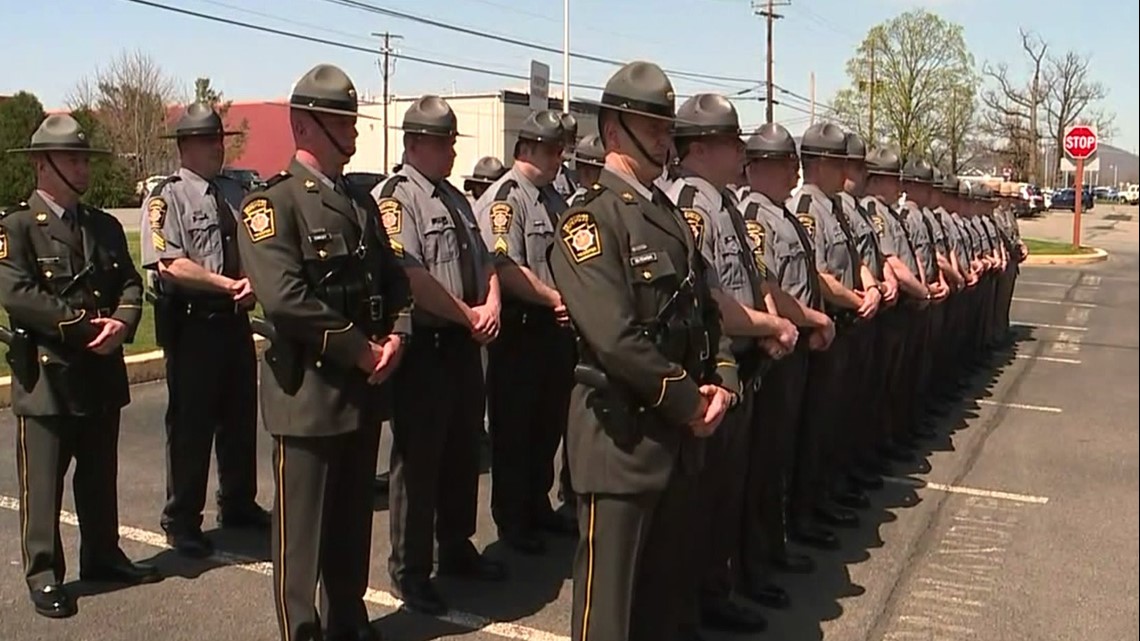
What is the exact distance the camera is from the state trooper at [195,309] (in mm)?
4902

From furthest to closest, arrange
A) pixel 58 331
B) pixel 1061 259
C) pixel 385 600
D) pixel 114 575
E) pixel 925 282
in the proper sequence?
pixel 1061 259 < pixel 925 282 < pixel 114 575 < pixel 385 600 < pixel 58 331

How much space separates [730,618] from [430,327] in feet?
5.18

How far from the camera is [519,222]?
5371mm

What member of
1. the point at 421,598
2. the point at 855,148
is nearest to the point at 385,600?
the point at 421,598

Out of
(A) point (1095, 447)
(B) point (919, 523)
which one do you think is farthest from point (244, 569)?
(A) point (1095, 447)

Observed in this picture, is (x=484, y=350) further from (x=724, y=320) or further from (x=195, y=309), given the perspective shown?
(x=724, y=320)

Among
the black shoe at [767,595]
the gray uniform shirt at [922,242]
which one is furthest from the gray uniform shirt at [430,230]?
the gray uniform shirt at [922,242]

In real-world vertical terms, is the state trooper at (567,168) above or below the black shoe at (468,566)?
above

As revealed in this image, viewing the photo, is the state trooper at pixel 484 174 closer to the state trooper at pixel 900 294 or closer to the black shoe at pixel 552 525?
the state trooper at pixel 900 294

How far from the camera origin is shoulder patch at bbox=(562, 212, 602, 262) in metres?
3.02

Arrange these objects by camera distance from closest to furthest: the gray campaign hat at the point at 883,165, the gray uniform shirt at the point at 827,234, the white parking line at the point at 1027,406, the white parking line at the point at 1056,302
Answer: the gray uniform shirt at the point at 827,234
the gray campaign hat at the point at 883,165
the white parking line at the point at 1027,406
the white parking line at the point at 1056,302

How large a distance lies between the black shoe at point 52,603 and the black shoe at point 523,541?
1.85m

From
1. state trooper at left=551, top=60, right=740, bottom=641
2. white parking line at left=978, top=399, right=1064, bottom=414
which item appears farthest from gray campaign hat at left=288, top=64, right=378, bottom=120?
white parking line at left=978, top=399, right=1064, bottom=414

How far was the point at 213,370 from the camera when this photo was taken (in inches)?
196
